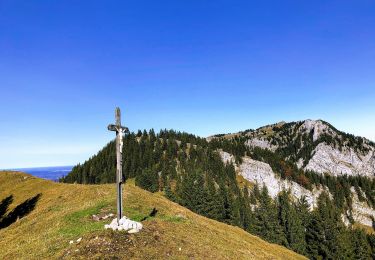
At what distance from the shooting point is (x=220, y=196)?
9781cm

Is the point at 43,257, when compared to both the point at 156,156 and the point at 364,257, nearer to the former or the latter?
the point at 364,257

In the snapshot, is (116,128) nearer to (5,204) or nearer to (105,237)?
(105,237)

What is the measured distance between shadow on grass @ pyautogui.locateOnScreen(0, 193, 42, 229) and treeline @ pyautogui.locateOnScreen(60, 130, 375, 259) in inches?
2100

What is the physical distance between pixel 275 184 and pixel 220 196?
347ft

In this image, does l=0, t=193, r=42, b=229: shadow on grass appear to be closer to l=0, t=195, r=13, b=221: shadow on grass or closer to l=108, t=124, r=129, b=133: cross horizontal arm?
l=0, t=195, r=13, b=221: shadow on grass

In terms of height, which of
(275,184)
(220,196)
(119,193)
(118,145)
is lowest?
(275,184)

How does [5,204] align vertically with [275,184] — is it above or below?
above

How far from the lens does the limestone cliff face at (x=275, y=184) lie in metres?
186

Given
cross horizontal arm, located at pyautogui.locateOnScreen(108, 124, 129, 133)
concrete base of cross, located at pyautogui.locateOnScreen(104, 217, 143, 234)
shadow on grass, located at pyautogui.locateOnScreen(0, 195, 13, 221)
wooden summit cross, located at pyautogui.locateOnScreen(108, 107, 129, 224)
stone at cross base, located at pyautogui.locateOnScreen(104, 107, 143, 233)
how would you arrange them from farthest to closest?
shadow on grass, located at pyautogui.locateOnScreen(0, 195, 13, 221) < wooden summit cross, located at pyautogui.locateOnScreen(108, 107, 129, 224) < cross horizontal arm, located at pyautogui.locateOnScreen(108, 124, 129, 133) < stone at cross base, located at pyautogui.locateOnScreen(104, 107, 143, 233) < concrete base of cross, located at pyautogui.locateOnScreen(104, 217, 143, 234)

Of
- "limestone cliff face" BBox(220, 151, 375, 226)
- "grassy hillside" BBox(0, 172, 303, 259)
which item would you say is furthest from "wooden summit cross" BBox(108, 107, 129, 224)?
"limestone cliff face" BBox(220, 151, 375, 226)

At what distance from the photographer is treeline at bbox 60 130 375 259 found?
8694 centimetres

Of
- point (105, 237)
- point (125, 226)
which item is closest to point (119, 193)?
point (125, 226)

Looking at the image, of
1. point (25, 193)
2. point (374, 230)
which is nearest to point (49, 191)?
point (25, 193)

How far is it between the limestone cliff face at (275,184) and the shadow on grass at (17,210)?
14783cm
